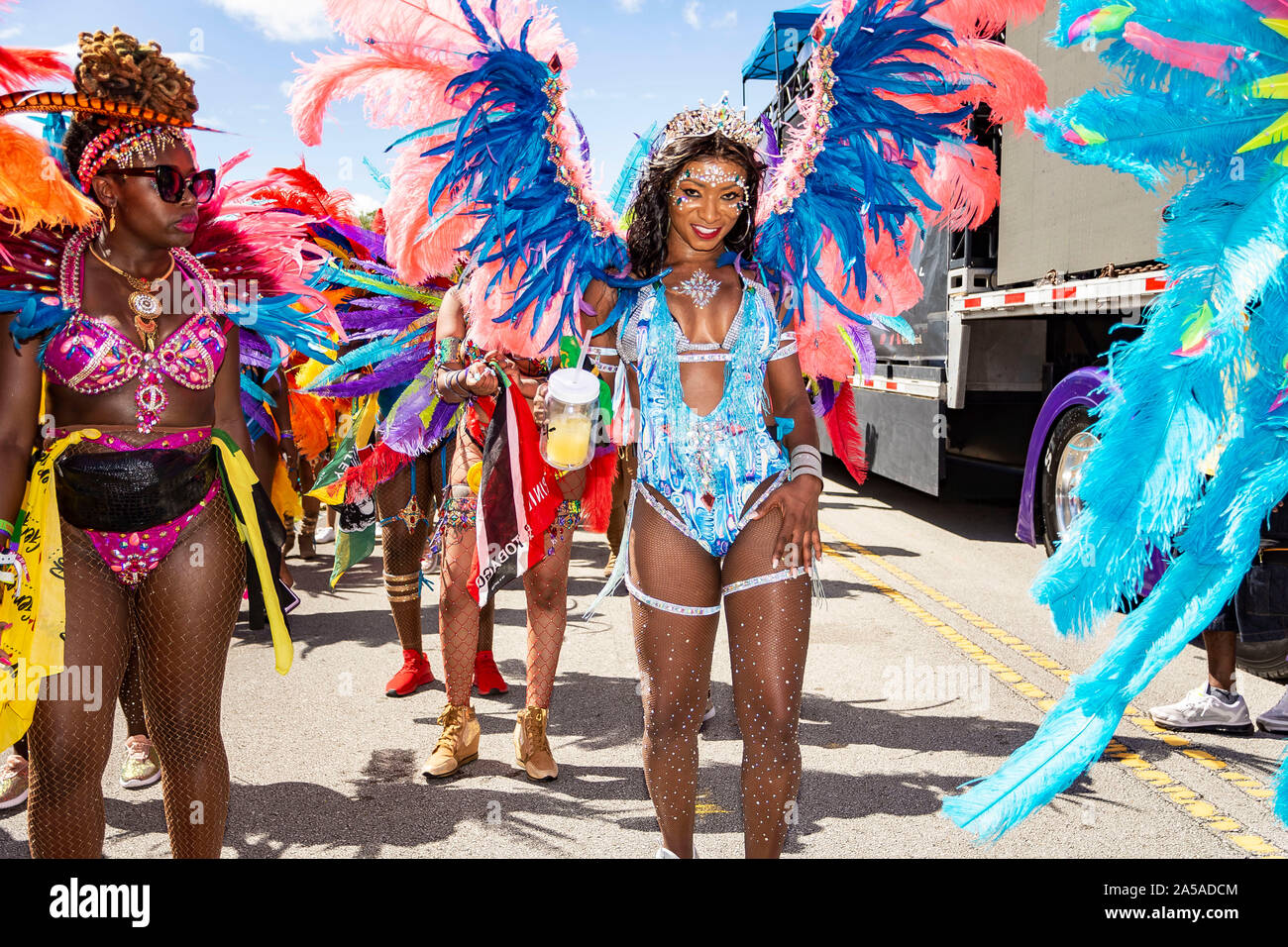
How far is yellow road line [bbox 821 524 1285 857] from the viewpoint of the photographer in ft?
10.9

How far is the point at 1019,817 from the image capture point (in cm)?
227

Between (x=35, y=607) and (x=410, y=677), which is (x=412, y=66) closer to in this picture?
(x=35, y=607)

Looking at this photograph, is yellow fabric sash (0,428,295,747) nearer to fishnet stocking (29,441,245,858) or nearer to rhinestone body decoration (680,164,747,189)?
fishnet stocking (29,441,245,858)

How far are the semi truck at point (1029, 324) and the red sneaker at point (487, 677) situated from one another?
294 cm

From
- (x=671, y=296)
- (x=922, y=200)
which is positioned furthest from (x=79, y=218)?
(x=922, y=200)

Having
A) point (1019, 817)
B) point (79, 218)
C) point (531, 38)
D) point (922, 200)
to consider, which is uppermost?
point (531, 38)

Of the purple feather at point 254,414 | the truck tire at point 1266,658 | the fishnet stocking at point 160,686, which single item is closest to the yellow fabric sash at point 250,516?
the fishnet stocking at point 160,686

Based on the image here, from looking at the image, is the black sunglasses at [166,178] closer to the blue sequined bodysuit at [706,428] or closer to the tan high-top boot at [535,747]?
the blue sequined bodysuit at [706,428]

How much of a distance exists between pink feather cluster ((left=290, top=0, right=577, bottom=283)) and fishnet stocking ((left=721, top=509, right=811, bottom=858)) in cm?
135

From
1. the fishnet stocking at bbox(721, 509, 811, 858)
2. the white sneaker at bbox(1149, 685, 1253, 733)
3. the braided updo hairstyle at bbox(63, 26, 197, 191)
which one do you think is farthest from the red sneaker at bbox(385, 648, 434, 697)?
the white sneaker at bbox(1149, 685, 1253, 733)

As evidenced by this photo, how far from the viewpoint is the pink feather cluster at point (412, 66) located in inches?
113

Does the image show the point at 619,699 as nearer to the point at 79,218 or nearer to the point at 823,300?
the point at 823,300

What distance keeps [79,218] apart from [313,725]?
9.06ft
